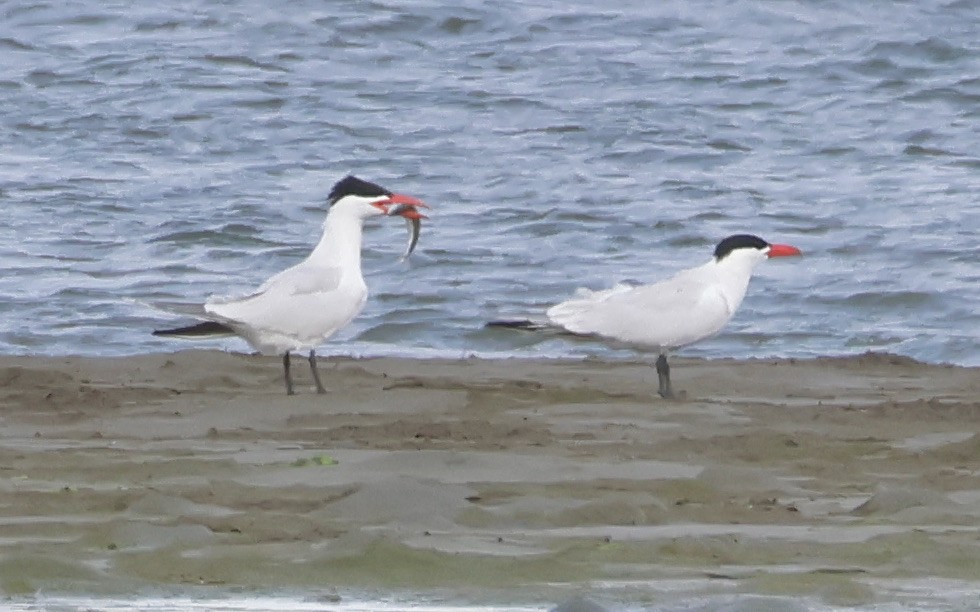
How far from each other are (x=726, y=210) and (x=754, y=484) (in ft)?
31.1

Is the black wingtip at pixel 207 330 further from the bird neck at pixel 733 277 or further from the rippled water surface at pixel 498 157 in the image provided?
the bird neck at pixel 733 277

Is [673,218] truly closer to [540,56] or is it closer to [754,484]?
[540,56]

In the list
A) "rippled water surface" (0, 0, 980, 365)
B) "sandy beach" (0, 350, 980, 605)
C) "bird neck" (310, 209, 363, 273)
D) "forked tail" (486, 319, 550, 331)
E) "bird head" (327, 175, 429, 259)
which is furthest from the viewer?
"rippled water surface" (0, 0, 980, 365)

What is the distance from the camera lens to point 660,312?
9719 mm

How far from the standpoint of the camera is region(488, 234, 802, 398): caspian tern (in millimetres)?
9688

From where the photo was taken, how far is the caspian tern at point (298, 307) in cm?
945

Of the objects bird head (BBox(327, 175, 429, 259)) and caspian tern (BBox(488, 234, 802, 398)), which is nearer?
caspian tern (BBox(488, 234, 802, 398))

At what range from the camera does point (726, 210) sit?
15922mm

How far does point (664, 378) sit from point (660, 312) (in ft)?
1.21

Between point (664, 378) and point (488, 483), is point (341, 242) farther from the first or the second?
point (488, 483)

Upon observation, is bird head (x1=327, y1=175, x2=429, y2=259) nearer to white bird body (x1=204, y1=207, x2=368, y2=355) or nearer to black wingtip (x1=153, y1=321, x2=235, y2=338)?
white bird body (x1=204, y1=207, x2=368, y2=355)

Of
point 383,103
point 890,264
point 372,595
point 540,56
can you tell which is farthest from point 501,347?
point 540,56

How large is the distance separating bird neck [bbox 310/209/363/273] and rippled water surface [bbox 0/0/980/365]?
38.9 inches

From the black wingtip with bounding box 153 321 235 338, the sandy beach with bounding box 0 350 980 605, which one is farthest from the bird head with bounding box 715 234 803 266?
the black wingtip with bounding box 153 321 235 338
